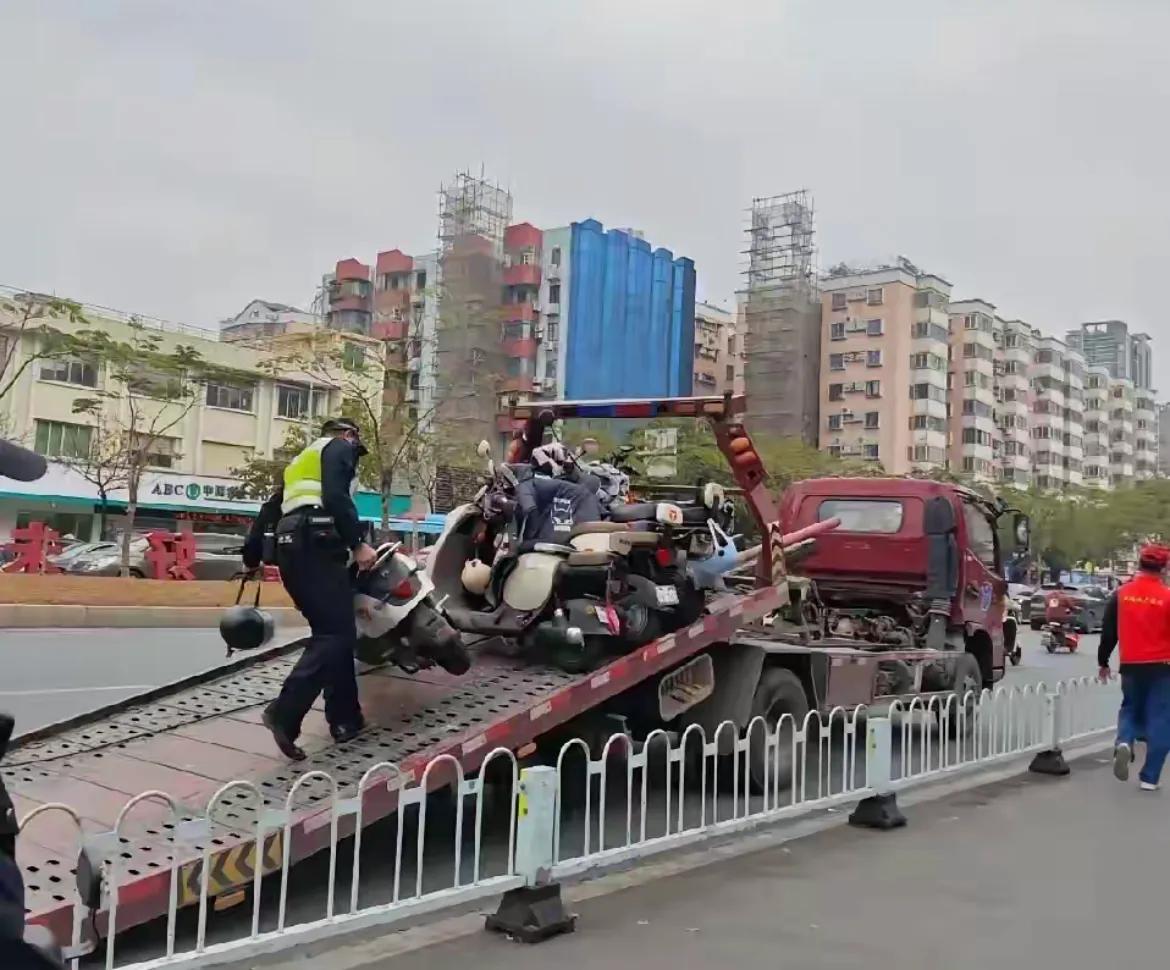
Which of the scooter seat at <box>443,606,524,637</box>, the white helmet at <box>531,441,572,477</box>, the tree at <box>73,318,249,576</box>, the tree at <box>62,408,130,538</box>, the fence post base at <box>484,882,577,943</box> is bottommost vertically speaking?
the fence post base at <box>484,882,577,943</box>

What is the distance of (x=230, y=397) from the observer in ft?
147

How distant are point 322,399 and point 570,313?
14073 millimetres

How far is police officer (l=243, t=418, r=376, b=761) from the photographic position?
5102 mm

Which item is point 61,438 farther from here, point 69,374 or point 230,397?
point 230,397

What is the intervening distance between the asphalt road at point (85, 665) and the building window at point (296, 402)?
28644 millimetres

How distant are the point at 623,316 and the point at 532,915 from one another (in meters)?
53.9

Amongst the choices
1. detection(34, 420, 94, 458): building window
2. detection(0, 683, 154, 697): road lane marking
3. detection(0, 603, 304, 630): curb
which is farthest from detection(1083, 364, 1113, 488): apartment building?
detection(0, 683, 154, 697): road lane marking

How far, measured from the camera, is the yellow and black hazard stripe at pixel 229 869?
3816mm

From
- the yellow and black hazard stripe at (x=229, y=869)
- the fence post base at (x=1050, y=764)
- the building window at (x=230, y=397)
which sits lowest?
the fence post base at (x=1050, y=764)

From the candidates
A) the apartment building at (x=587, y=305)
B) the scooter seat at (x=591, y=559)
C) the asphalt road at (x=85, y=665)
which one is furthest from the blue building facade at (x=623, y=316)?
the scooter seat at (x=591, y=559)

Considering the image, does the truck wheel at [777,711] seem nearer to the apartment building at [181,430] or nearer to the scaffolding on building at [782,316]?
the apartment building at [181,430]

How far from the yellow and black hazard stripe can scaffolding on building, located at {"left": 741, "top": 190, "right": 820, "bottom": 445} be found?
191ft

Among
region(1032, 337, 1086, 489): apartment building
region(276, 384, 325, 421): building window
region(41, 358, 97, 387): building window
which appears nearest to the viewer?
region(41, 358, 97, 387): building window

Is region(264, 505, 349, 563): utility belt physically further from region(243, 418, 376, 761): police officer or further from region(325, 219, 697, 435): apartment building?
region(325, 219, 697, 435): apartment building
